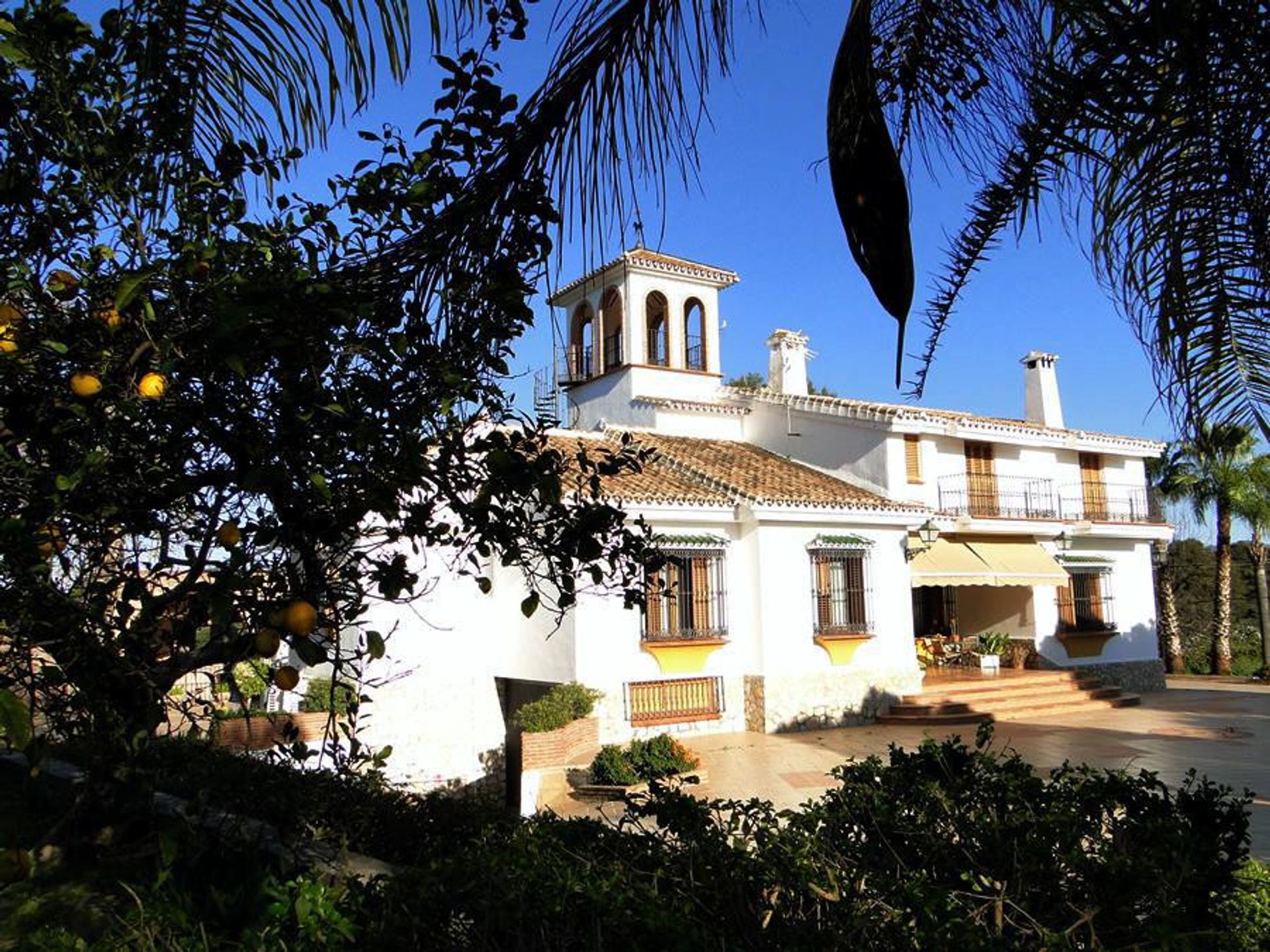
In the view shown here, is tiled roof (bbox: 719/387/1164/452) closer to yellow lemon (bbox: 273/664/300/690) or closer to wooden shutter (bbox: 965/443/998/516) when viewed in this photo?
wooden shutter (bbox: 965/443/998/516)

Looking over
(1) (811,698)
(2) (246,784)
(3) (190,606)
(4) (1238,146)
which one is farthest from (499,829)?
(1) (811,698)

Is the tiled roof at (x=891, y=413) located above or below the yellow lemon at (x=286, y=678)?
above

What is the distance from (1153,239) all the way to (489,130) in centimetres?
256

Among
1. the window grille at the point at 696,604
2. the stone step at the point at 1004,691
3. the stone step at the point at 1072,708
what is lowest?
the stone step at the point at 1072,708

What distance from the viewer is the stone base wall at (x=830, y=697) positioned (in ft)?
58.8

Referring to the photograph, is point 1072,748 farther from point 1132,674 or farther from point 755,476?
point 1132,674

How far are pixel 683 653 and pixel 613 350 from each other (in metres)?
10.7

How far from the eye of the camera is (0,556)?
2.52 metres

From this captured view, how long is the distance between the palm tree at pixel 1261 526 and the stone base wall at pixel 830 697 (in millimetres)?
15959

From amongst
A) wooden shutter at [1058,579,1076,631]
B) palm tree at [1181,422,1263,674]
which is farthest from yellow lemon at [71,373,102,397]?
palm tree at [1181,422,1263,674]

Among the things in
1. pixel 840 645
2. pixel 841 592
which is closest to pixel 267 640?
pixel 840 645

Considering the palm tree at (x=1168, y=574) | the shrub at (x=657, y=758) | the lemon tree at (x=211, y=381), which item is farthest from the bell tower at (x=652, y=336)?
the lemon tree at (x=211, y=381)

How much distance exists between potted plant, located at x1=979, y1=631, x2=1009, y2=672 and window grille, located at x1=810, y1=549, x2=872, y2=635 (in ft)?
18.9

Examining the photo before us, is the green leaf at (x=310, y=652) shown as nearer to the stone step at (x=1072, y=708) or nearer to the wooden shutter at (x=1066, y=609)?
the stone step at (x=1072, y=708)
